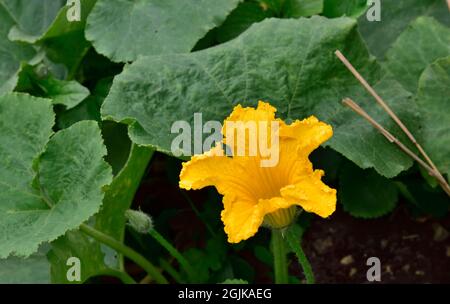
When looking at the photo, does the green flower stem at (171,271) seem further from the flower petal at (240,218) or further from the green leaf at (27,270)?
the flower petal at (240,218)

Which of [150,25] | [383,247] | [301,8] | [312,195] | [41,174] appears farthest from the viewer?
[383,247]

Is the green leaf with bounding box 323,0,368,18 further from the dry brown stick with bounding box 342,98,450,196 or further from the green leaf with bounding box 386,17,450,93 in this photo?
the dry brown stick with bounding box 342,98,450,196

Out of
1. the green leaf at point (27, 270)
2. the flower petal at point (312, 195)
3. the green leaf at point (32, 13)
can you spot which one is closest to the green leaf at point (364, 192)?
the flower petal at point (312, 195)

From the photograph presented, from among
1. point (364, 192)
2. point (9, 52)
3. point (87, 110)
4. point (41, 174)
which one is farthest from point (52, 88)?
point (364, 192)

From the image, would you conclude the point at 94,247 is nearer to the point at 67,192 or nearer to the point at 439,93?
the point at 67,192

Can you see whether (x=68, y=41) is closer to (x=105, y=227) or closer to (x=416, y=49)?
(x=105, y=227)
